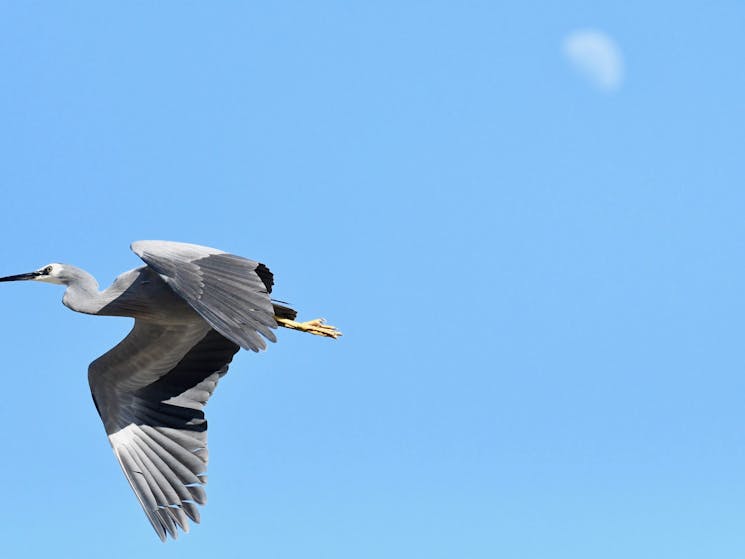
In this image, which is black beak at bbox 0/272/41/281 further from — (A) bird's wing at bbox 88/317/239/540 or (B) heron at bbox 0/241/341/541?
(A) bird's wing at bbox 88/317/239/540

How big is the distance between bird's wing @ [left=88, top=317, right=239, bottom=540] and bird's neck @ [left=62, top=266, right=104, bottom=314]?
2.18 feet

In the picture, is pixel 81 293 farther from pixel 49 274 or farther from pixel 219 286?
pixel 219 286

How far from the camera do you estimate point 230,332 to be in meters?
8.80

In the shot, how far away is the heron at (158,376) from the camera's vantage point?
11.1 meters

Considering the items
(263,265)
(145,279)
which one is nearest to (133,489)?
(145,279)

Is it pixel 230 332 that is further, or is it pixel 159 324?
pixel 159 324

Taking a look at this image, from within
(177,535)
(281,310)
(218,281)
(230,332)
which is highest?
(281,310)

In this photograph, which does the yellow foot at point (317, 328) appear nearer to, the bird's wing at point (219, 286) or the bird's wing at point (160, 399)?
the bird's wing at point (160, 399)

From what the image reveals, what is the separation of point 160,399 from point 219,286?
9.68ft

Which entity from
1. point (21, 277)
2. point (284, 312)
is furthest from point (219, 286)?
point (21, 277)

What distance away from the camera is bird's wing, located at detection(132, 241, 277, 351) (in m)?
8.87

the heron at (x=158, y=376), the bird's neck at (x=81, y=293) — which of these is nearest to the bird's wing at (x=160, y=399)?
the heron at (x=158, y=376)

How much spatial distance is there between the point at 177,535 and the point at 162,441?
1.00 m

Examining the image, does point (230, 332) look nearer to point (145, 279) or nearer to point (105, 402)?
point (145, 279)
